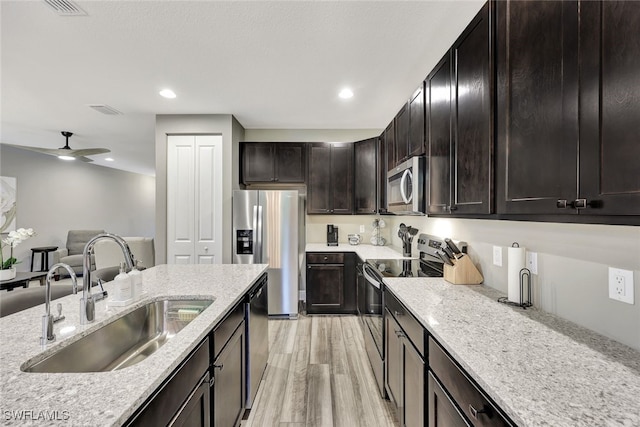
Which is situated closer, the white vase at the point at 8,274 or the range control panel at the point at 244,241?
the white vase at the point at 8,274

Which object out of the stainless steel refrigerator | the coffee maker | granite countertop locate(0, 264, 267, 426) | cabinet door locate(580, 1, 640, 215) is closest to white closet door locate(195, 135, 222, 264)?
the stainless steel refrigerator

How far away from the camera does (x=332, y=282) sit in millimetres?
3650

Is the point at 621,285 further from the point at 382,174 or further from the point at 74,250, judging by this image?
the point at 74,250

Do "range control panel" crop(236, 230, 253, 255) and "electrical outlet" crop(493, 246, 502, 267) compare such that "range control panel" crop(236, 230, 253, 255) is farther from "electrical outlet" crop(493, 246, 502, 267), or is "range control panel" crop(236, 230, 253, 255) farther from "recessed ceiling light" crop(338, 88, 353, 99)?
"electrical outlet" crop(493, 246, 502, 267)

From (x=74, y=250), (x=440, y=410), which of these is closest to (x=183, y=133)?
(x=440, y=410)

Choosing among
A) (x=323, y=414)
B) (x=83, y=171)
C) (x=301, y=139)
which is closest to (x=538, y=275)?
(x=323, y=414)

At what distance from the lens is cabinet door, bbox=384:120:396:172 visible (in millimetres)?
2711

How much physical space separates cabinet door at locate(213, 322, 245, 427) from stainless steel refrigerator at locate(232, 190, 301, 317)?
183 centimetres

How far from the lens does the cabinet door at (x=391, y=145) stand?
8.89 feet

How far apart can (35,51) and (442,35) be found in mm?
3104

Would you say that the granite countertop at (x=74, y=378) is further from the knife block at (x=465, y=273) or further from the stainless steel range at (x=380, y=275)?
the knife block at (x=465, y=273)

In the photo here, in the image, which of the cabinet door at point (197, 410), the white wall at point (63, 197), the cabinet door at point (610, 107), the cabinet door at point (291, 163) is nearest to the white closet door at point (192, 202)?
the cabinet door at point (291, 163)

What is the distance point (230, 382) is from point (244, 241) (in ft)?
7.23

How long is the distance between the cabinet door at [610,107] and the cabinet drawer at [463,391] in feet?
2.09
